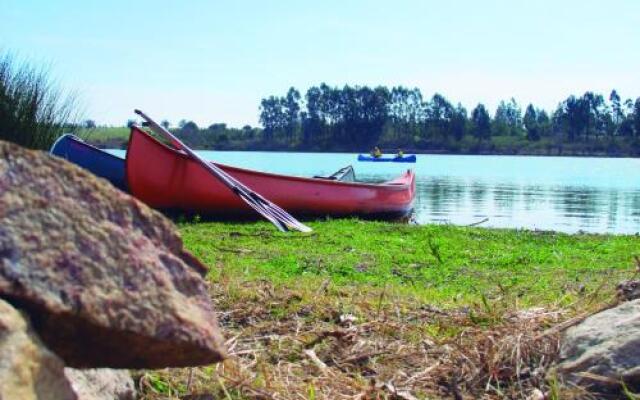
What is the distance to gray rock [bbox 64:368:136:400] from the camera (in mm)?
2622

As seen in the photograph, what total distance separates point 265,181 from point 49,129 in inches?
159

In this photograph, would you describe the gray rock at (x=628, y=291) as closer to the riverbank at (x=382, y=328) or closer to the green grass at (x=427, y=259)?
the riverbank at (x=382, y=328)

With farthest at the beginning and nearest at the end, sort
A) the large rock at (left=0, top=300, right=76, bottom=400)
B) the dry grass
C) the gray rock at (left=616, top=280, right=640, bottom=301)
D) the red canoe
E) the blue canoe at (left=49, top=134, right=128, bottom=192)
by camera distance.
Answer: the blue canoe at (left=49, top=134, right=128, bottom=192) < the red canoe < the gray rock at (left=616, top=280, right=640, bottom=301) < the dry grass < the large rock at (left=0, top=300, right=76, bottom=400)

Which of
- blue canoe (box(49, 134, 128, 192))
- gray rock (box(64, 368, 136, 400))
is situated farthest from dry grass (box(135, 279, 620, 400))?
blue canoe (box(49, 134, 128, 192))

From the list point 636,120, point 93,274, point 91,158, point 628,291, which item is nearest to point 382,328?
point 628,291

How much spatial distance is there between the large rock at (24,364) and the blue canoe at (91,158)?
12.4 metres

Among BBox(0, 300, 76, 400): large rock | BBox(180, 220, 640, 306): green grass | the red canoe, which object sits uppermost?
BBox(0, 300, 76, 400): large rock

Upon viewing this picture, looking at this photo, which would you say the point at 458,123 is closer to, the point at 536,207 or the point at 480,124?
the point at 480,124

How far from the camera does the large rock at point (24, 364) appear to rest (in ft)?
6.37

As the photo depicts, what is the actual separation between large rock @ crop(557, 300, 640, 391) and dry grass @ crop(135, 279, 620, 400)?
0.10 metres

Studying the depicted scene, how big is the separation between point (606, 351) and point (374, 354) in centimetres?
102

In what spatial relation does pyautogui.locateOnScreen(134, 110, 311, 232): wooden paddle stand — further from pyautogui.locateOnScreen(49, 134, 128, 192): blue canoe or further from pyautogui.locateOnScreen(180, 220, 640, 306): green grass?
pyautogui.locateOnScreen(49, 134, 128, 192): blue canoe

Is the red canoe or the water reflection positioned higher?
the red canoe

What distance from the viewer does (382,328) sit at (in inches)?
164
